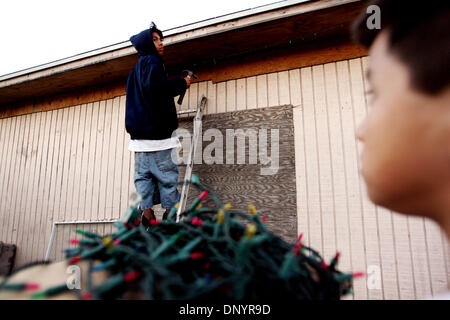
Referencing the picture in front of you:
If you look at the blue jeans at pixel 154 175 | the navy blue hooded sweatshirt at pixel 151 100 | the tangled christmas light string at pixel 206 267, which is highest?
the navy blue hooded sweatshirt at pixel 151 100

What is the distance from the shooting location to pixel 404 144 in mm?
554

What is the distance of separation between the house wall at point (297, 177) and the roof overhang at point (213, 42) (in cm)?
32

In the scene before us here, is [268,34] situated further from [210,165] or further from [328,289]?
[328,289]

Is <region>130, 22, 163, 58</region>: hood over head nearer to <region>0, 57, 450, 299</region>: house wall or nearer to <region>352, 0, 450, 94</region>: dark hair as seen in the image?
<region>0, 57, 450, 299</region>: house wall

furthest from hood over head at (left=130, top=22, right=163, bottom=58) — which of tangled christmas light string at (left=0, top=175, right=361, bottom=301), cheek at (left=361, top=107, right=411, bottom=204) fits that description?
cheek at (left=361, top=107, right=411, bottom=204)

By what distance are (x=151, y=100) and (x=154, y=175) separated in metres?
0.73

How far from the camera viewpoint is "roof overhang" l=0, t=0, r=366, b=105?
9.55 feet

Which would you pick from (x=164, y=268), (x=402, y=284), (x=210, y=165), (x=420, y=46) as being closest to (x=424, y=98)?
(x=420, y=46)

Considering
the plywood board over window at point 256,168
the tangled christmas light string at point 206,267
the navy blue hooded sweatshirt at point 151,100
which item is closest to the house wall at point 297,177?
the plywood board over window at point 256,168

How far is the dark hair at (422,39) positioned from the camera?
535mm

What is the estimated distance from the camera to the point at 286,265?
21.2 inches

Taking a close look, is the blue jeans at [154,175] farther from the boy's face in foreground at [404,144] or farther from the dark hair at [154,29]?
the boy's face in foreground at [404,144]

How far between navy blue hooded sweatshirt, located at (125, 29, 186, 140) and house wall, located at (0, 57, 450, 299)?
71cm

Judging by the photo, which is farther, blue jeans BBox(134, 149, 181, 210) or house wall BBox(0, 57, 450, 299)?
blue jeans BBox(134, 149, 181, 210)
